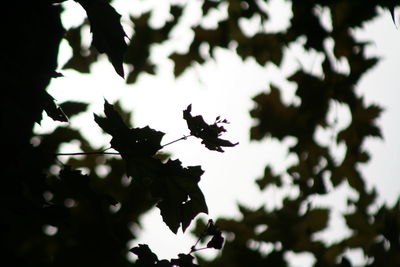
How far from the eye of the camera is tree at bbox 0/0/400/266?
0.86m

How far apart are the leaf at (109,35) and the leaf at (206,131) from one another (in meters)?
0.19

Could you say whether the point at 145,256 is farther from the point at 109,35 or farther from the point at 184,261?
A: the point at 109,35

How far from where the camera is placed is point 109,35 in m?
0.85

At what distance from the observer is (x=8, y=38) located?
3.14ft

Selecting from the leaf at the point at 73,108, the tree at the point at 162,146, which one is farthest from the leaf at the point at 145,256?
the leaf at the point at 73,108

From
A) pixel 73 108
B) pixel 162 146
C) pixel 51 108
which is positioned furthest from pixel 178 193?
pixel 73 108

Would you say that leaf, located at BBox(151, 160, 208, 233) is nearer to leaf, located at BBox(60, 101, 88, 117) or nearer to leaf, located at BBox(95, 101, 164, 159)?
leaf, located at BBox(95, 101, 164, 159)

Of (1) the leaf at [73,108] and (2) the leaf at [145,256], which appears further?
(1) the leaf at [73,108]

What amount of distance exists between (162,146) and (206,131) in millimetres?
112

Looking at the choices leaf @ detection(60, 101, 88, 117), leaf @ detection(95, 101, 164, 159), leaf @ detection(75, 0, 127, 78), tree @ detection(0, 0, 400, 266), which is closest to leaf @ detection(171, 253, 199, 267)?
tree @ detection(0, 0, 400, 266)

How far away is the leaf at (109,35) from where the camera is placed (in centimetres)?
83

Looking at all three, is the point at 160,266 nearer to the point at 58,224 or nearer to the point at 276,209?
the point at 58,224

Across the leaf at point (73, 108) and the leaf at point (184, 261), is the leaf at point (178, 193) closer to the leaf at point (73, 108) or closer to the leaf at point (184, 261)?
the leaf at point (184, 261)

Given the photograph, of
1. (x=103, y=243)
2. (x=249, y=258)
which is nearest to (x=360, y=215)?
(x=249, y=258)
